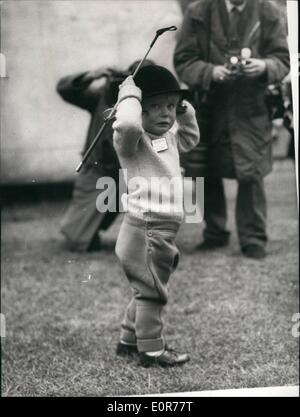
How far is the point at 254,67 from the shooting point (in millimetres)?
2820

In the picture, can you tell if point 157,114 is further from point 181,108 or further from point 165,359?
point 165,359

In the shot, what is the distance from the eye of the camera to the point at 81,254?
4.18 m

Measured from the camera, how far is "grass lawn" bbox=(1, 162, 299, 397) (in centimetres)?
234

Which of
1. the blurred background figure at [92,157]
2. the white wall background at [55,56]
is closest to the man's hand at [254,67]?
the white wall background at [55,56]

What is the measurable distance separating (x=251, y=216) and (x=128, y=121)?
202 centimetres

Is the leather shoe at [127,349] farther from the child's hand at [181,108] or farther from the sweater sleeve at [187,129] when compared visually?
the child's hand at [181,108]

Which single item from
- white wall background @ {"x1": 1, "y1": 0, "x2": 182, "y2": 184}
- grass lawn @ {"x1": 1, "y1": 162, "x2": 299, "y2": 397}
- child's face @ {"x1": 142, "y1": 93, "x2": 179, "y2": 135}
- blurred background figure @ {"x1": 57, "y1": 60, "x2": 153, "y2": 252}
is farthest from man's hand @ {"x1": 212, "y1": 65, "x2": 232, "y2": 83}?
grass lawn @ {"x1": 1, "y1": 162, "x2": 299, "y2": 397}

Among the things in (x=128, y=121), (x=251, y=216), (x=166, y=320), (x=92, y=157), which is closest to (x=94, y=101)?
(x=92, y=157)

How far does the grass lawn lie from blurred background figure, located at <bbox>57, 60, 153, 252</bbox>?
152mm

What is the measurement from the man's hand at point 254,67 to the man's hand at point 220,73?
0.25 feet

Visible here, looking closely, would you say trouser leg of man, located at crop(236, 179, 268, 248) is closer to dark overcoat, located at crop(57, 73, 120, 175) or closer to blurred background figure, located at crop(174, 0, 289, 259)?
blurred background figure, located at crop(174, 0, 289, 259)

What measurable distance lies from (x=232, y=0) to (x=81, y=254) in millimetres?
1838

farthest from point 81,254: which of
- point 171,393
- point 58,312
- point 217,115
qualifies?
point 171,393

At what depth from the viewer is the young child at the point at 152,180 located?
83.1 inches
